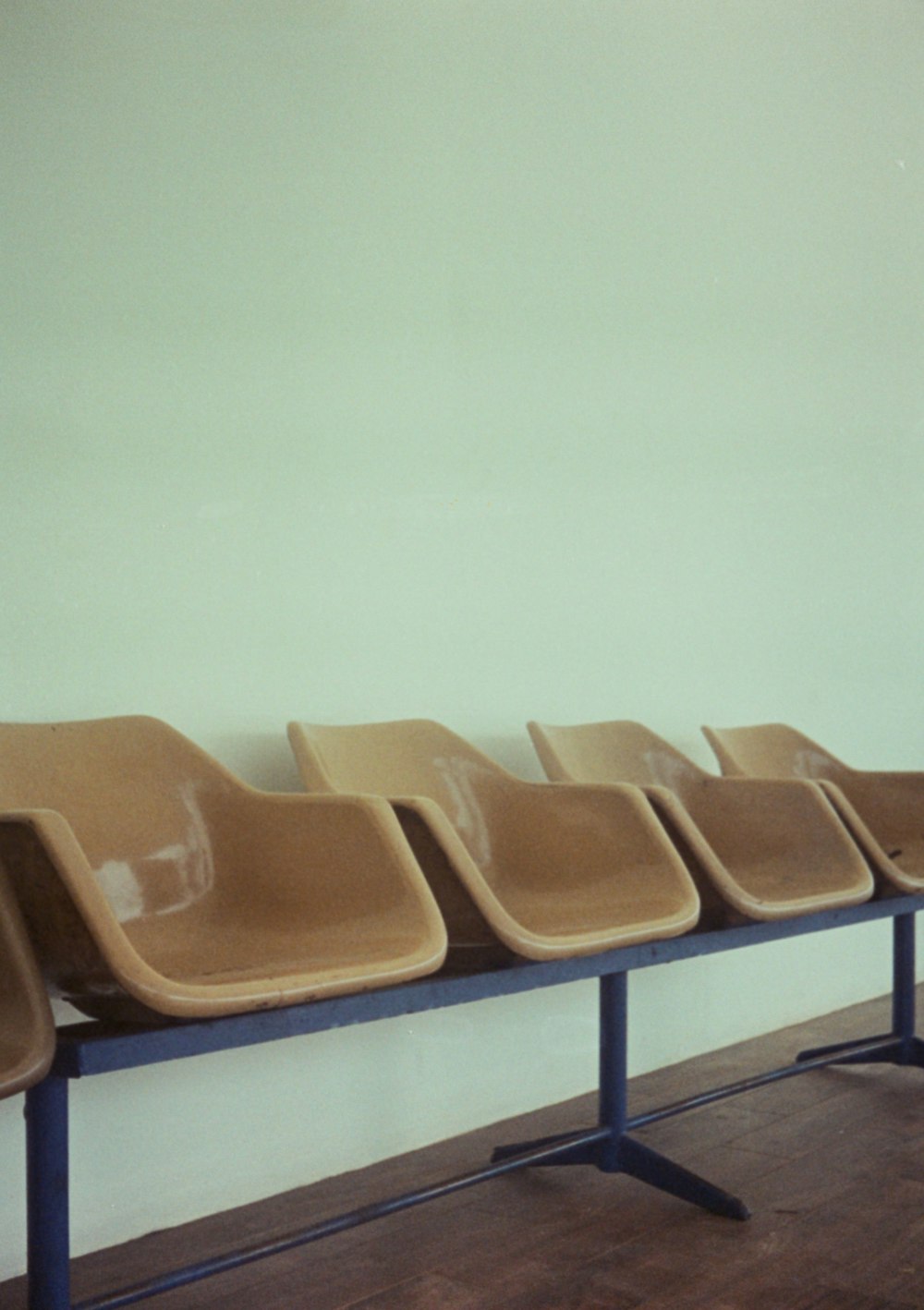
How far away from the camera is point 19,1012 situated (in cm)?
156

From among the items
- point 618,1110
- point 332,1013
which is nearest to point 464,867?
point 332,1013

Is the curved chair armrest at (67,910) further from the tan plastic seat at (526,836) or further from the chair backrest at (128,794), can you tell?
the tan plastic seat at (526,836)

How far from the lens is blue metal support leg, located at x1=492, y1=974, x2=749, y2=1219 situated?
2469mm

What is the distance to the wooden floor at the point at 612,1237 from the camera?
2.00m

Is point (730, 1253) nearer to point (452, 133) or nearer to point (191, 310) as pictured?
point (191, 310)

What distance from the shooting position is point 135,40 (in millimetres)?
2445

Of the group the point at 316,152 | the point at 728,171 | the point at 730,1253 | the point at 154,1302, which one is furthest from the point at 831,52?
the point at 154,1302

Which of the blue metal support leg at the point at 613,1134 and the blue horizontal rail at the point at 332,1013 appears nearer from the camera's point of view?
the blue horizontal rail at the point at 332,1013

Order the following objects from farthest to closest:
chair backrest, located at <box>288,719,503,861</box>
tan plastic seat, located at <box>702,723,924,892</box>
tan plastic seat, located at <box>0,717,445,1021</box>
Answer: tan plastic seat, located at <box>702,723,924,892</box>
chair backrest, located at <box>288,719,503,861</box>
tan plastic seat, located at <box>0,717,445,1021</box>

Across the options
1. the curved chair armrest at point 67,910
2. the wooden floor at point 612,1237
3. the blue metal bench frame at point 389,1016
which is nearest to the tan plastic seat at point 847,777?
the blue metal bench frame at point 389,1016

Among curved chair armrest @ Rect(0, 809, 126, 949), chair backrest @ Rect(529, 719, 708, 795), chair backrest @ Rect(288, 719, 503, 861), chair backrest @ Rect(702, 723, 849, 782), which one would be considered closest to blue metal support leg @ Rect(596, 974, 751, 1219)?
chair backrest @ Rect(288, 719, 503, 861)

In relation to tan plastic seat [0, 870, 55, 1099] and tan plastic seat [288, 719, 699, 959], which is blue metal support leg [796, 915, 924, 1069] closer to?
tan plastic seat [288, 719, 699, 959]

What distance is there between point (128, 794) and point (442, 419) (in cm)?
119

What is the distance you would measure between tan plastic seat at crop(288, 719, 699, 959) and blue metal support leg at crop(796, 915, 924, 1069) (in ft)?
3.76
